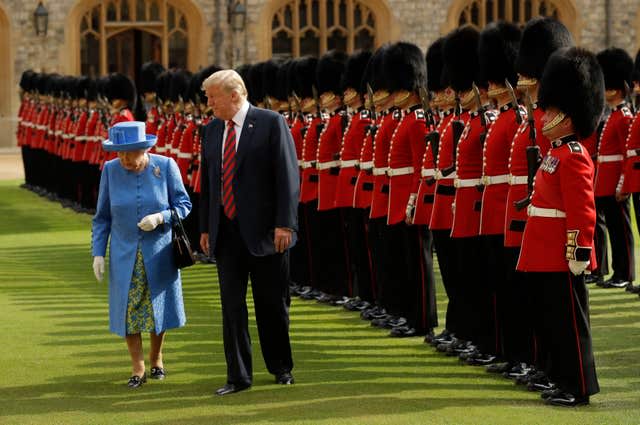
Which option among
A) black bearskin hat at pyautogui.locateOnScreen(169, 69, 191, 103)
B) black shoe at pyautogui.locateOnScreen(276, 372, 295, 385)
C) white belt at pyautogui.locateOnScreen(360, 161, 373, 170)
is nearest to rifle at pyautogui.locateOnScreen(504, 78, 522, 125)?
black shoe at pyautogui.locateOnScreen(276, 372, 295, 385)

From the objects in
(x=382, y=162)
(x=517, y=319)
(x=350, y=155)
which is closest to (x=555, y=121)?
(x=517, y=319)

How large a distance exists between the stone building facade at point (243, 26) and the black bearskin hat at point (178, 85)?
470 inches

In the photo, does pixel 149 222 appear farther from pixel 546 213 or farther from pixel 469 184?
pixel 546 213

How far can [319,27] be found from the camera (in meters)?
26.0

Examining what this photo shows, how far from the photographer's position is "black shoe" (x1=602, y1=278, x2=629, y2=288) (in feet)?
31.1

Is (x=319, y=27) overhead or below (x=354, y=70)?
overhead

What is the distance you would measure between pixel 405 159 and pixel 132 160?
6.01 ft

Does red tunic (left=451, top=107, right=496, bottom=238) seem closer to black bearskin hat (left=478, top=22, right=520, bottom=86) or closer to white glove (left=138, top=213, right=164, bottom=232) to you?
black bearskin hat (left=478, top=22, right=520, bottom=86)

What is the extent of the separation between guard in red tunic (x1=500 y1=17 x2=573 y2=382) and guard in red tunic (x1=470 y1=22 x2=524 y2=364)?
0.09 m

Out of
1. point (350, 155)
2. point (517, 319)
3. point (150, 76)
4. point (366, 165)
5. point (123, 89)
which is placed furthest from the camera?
point (123, 89)

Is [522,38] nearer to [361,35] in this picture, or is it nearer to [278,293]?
[278,293]

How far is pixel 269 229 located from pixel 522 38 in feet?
4.68

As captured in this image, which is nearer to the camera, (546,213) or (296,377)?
(546,213)

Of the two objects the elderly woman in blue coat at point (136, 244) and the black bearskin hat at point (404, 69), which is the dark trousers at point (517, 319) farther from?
the black bearskin hat at point (404, 69)
